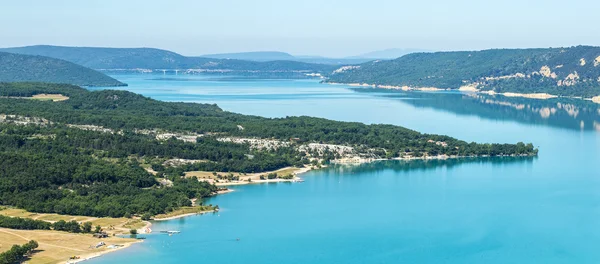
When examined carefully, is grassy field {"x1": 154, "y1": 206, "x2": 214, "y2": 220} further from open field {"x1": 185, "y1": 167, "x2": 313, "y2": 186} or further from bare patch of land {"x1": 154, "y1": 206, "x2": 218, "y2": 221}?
open field {"x1": 185, "y1": 167, "x2": 313, "y2": 186}

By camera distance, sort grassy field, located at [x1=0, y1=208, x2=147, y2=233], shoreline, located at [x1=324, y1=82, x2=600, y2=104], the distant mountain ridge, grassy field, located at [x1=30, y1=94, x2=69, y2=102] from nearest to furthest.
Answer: grassy field, located at [x1=0, y1=208, x2=147, y2=233], grassy field, located at [x1=30, y1=94, x2=69, y2=102], shoreline, located at [x1=324, y1=82, x2=600, y2=104], the distant mountain ridge

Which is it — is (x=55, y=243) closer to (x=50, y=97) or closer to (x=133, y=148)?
(x=133, y=148)

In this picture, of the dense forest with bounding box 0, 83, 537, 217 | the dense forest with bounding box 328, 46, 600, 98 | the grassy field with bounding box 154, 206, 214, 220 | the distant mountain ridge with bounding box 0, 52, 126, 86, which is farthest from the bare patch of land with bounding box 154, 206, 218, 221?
the distant mountain ridge with bounding box 0, 52, 126, 86

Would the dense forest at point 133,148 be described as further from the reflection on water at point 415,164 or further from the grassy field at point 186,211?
the reflection on water at point 415,164

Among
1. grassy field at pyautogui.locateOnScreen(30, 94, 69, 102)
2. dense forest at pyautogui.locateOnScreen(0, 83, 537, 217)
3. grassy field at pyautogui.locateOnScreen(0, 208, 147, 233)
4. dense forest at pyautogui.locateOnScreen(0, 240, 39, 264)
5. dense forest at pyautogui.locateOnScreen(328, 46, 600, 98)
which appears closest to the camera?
dense forest at pyautogui.locateOnScreen(0, 240, 39, 264)

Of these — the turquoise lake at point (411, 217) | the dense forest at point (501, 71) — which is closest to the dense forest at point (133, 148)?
the turquoise lake at point (411, 217)

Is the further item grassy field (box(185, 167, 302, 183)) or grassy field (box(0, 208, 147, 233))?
grassy field (box(185, 167, 302, 183))

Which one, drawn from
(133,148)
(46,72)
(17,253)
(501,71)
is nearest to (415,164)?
(133,148)
